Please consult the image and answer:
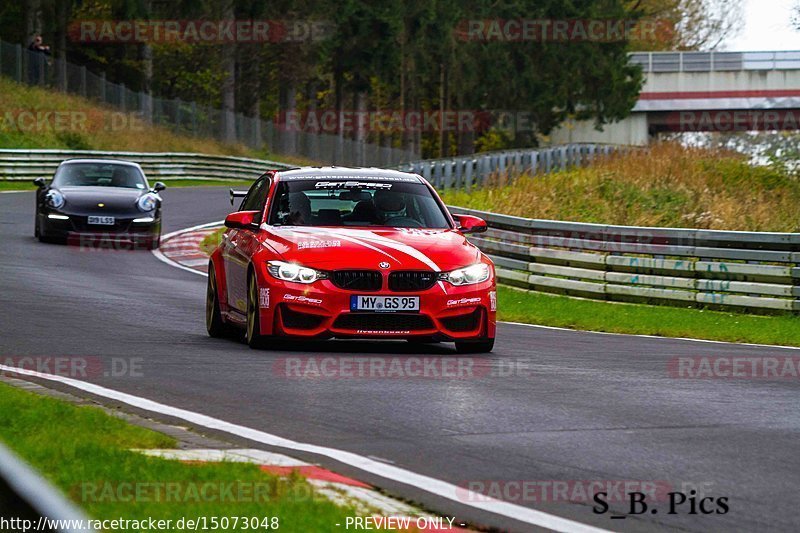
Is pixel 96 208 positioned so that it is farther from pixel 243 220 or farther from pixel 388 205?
pixel 388 205

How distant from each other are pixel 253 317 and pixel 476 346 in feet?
6.14

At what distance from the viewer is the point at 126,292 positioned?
18.1 metres

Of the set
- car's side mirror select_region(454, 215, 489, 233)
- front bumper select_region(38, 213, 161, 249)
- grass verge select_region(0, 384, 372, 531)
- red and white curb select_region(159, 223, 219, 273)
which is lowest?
grass verge select_region(0, 384, 372, 531)

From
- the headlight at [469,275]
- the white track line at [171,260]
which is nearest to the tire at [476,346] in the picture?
the headlight at [469,275]

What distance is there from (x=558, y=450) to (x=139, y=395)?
3.03 m

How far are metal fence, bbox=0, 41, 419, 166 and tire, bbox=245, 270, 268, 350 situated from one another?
42.3m

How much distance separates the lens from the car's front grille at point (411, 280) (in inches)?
471

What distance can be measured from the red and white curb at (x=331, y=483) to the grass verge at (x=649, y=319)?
9573 mm

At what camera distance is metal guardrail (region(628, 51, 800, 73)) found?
75.8m

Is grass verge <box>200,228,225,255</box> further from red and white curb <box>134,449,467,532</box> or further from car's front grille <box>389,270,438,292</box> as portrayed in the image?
red and white curb <box>134,449,467,532</box>

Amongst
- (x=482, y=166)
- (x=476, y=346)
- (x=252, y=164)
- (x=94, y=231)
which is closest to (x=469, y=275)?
(x=476, y=346)

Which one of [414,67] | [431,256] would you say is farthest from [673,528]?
[414,67]

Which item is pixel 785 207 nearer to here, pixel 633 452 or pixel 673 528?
pixel 633 452

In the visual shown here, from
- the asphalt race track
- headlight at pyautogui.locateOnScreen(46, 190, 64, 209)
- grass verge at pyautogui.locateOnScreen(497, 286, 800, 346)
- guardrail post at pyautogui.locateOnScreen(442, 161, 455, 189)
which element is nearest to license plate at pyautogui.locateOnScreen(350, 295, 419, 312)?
the asphalt race track
